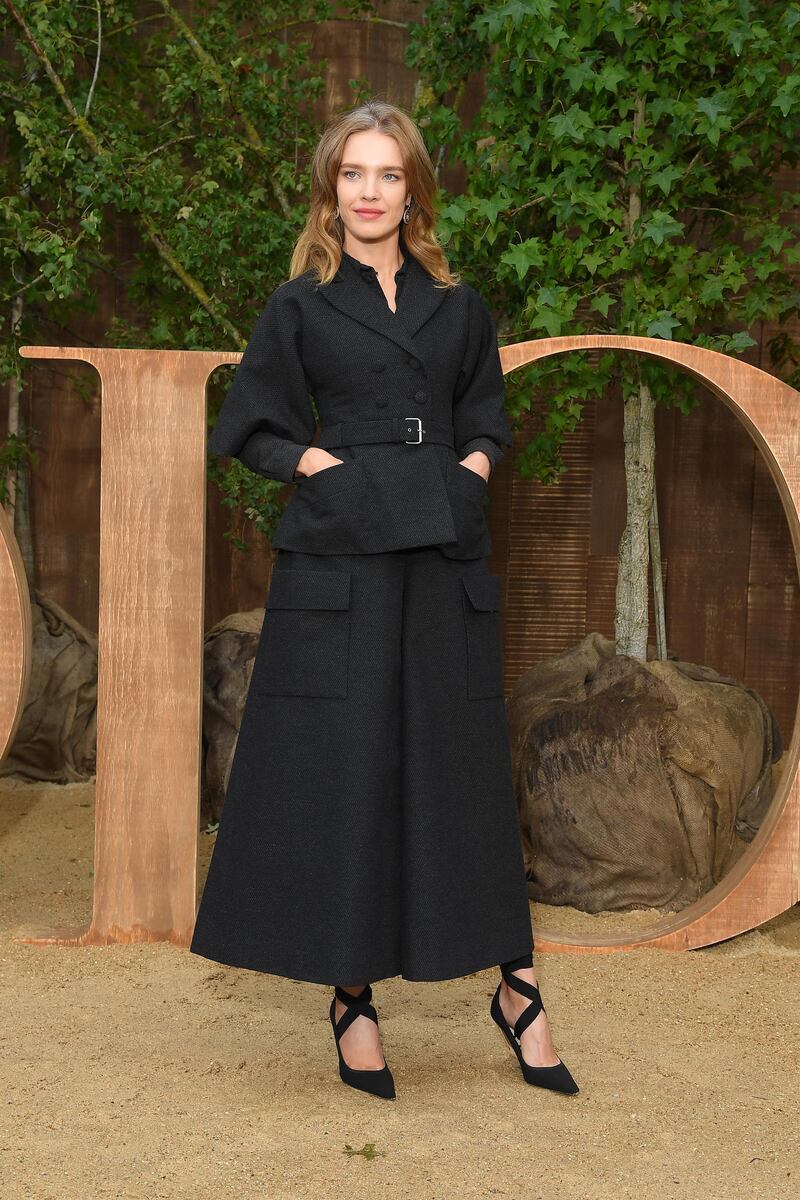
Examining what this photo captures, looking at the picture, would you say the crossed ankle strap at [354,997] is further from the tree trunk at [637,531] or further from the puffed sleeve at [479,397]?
the tree trunk at [637,531]

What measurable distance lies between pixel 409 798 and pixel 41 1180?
802 millimetres

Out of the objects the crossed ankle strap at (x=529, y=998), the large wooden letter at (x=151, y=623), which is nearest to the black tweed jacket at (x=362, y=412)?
the large wooden letter at (x=151, y=623)

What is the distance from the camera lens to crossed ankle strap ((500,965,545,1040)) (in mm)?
2250

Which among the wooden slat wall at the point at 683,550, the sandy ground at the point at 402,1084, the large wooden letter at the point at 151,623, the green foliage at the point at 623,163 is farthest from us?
the wooden slat wall at the point at 683,550

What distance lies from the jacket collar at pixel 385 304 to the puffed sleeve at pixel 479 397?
100 mm

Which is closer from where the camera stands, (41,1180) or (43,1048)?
(41,1180)

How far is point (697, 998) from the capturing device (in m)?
2.67

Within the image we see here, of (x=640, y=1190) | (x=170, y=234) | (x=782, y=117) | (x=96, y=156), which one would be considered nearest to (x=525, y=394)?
(x=782, y=117)

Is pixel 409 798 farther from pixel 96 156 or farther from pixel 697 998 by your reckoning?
pixel 96 156

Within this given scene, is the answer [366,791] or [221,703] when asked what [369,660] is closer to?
[366,791]

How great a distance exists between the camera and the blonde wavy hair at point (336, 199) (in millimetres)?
2195

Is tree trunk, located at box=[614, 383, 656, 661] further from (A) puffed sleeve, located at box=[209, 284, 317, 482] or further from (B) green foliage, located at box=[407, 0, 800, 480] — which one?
(A) puffed sleeve, located at box=[209, 284, 317, 482]

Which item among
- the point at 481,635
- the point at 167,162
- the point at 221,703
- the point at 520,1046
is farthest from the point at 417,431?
the point at 167,162

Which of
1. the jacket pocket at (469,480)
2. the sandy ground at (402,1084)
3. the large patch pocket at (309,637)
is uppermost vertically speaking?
the jacket pocket at (469,480)
